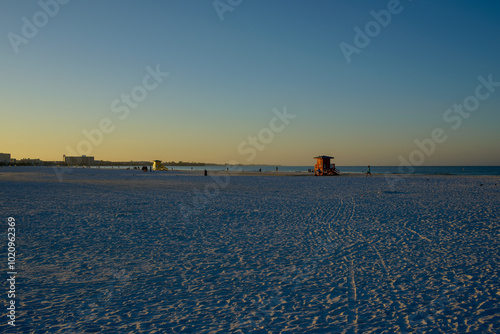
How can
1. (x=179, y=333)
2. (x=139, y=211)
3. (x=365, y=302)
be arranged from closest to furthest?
(x=179, y=333), (x=365, y=302), (x=139, y=211)

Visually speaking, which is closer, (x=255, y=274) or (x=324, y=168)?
(x=255, y=274)

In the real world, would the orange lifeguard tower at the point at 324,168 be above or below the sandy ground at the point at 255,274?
above

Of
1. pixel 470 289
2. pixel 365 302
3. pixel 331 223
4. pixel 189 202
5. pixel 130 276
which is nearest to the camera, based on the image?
pixel 365 302

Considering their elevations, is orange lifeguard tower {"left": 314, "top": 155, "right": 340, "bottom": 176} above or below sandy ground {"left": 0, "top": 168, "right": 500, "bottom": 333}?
above

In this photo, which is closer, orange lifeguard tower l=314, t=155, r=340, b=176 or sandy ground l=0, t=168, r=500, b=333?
sandy ground l=0, t=168, r=500, b=333

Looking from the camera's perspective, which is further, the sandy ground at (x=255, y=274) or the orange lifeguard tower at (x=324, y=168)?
the orange lifeguard tower at (x=324, y=168)

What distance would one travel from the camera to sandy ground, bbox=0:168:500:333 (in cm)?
477

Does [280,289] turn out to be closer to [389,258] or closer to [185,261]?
[185,261]

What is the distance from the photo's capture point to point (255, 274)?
6.71 metres

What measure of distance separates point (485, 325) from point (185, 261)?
5.72m

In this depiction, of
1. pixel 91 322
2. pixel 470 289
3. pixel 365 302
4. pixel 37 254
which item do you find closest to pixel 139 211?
pixel 37 254

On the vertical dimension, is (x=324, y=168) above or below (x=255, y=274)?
above

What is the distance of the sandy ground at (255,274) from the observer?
4.77m

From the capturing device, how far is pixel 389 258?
308 inches
